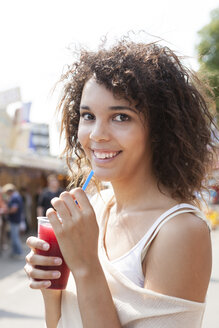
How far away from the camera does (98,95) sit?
1.40 meters

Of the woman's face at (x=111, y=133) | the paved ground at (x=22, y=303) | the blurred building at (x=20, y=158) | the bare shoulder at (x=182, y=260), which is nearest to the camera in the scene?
the bare shoulder at (x=182, y=260)

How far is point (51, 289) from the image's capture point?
4.83 feet

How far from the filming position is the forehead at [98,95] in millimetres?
1374

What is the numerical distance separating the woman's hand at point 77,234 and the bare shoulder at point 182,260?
0.19 m

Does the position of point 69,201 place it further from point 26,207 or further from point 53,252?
point 26,207

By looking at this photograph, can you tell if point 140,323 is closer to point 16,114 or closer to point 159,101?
point 159,101

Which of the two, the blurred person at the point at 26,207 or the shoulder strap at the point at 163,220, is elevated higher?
the shoulder strap at the point at 163,220

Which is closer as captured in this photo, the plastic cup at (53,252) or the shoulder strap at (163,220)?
the shoulder strap at (163,220)

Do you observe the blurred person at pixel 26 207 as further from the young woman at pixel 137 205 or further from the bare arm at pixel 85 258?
the bare arm at pixel 85 258

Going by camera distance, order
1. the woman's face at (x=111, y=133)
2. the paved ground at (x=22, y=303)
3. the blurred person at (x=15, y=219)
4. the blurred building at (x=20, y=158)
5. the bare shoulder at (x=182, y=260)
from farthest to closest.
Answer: the blurred building at (x=20, y=158) → the blurred person at (x=15, y=219) → the paved ground at (x=22, y=303) → the woman's face at (x=111, y=133) → the bare shoulder at (x=182, y=260)

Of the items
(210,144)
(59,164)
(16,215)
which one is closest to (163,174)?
(210,144)

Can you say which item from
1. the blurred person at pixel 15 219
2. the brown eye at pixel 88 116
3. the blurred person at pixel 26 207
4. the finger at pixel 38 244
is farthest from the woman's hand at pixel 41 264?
the blurred person at pixel 26 207

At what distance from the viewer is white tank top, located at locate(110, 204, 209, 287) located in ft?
4.26

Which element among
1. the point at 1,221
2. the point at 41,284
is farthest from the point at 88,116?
the point at 1,221
